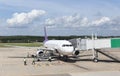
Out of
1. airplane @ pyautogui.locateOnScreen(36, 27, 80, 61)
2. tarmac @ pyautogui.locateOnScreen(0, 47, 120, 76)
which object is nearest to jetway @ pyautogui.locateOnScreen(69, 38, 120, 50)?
airplane @ pyautogui.locateOnScreen(36, 27, 80, 61)

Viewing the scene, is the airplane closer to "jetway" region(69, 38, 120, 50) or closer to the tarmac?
"jetway" region(69, 38, 120, 50)

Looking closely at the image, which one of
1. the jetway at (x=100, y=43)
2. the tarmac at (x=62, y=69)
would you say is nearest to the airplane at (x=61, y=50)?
the jetway at (x=100, y=43)

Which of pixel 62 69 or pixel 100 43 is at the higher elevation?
pixel 100 43

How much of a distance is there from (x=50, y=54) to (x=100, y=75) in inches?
1026

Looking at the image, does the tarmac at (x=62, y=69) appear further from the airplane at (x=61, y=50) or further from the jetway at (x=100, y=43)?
the jetway at (x=100, y=43)

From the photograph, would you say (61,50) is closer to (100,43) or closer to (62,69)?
(100,43)

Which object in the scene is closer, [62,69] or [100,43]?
[62,69]

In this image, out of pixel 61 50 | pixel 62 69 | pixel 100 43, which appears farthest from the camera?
pixel 100 43

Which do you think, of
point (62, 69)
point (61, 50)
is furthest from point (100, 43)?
point (62, 69)

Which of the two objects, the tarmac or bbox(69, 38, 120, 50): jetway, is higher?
bbox(69, 38, 120, 50): jetway

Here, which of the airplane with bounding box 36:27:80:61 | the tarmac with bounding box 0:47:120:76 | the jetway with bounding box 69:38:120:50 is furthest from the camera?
the jetway with bounding box 69:38:120:50

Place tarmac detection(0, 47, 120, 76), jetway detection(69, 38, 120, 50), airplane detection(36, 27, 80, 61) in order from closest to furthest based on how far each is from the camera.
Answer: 1. tarmac detection(0, 47, 120, 76)
2. airplane detection(36, 27, 80, 61)
3. jetway detection(69, 38, 120, 50)

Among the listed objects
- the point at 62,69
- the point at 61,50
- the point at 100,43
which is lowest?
the point at 62,69

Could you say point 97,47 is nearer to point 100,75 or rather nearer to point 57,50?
point 57,50
